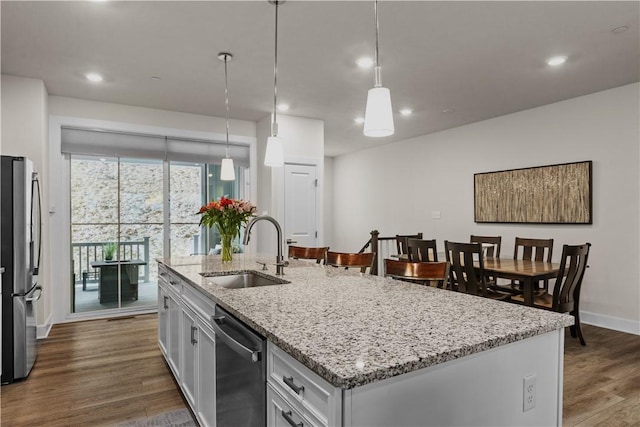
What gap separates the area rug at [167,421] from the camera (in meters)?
2.31

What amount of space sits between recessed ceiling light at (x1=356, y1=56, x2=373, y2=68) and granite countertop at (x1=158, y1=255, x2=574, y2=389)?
218 centimetres

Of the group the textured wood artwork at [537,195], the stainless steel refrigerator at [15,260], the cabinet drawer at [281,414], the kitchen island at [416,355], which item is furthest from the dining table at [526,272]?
the stainless steel refrigerator at [15,260]

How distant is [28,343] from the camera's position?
3025mm

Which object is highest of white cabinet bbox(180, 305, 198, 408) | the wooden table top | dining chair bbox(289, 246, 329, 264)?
dining chair bbox(289, 246, 329, 264)

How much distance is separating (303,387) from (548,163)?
4.83 m

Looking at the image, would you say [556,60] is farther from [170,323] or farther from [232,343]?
[170,323]

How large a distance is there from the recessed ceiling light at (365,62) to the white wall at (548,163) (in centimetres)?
269

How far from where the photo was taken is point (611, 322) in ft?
13.8

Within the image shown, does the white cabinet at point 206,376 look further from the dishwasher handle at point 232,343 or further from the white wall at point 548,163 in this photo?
the white wall at point 548,163

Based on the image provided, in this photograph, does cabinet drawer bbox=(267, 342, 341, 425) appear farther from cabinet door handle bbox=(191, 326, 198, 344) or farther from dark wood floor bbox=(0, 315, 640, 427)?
dark wood floor bbox=(0, 315, 640, 427)

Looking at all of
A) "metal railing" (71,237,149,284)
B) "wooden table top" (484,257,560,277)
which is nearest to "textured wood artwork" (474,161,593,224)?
"wooden table top" (484,257,560,277)

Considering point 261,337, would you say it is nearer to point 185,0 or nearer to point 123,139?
point 185,0

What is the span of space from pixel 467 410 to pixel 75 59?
3.93 m

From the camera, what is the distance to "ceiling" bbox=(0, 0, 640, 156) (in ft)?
8.64
